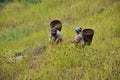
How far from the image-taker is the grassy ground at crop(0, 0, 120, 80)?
8602 mm

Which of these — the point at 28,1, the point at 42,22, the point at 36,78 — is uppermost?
the point at 28,1

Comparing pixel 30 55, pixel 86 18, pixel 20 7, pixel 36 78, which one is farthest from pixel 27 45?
pixel 20 7

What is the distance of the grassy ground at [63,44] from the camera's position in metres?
8.60

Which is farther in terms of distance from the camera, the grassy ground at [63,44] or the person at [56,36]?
the person at [56,36]

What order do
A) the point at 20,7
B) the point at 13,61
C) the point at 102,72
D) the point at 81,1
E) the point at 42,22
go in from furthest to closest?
the point at 20,7
the point at 81,1
the point at 42,22
the point at 13,61
the point at 102,72

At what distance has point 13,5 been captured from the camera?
17.8 meters

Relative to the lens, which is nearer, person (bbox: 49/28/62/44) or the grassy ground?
the grassy ground

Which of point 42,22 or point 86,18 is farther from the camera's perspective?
point 42,22

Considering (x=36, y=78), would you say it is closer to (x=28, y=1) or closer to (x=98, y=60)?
(x=98, y=60)

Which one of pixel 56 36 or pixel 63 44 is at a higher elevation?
pixel 56 36

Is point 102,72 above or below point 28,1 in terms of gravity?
below

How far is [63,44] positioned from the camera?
982 centimetres

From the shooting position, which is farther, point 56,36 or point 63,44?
point 56,36

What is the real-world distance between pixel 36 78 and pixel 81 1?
26.2ft
